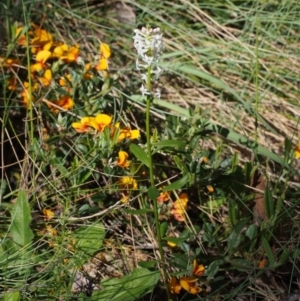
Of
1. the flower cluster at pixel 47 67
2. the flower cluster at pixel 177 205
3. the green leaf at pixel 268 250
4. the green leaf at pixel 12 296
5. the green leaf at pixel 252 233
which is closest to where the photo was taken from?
the green leaf at pixel 12 296

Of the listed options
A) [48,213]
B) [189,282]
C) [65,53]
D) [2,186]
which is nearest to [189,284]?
[189,282]

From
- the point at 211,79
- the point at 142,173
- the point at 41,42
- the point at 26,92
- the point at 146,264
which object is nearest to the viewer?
the point at 146,264

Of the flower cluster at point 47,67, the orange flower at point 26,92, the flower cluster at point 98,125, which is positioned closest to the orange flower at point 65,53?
the flower cluster at point 47,67

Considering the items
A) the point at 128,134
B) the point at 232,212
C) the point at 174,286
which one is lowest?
the point at 174,286

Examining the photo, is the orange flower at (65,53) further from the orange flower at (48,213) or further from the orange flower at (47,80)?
the orange flower at (48,213)

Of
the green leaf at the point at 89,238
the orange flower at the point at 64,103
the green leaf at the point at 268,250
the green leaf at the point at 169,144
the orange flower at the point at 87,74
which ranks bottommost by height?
the green leaf at the point at 89,238

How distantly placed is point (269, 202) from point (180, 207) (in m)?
0.26

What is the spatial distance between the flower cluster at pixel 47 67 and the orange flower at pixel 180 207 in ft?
1.25

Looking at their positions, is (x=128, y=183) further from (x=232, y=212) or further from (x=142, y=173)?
(x=232, y=212)

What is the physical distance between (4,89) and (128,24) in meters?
0.72

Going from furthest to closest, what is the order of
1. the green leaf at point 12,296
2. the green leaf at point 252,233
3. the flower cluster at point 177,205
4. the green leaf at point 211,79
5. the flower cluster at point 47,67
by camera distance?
1. the green leaf at point 211,79
2. the flower cluster at point 47,67
3. the flower cluster at point 177,205
4. the green leaf at point 252,233
5. the green leaf at point 12,296

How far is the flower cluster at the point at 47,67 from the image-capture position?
1902mm

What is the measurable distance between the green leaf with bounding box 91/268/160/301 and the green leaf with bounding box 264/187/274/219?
30 centimetres

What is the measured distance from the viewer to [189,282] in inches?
63.7
